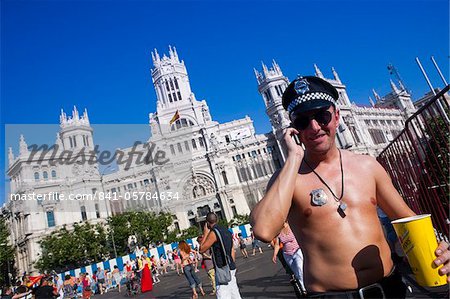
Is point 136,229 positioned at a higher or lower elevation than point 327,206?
higher

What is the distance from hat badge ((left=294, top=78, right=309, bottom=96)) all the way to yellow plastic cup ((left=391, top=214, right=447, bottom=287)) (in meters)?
0.98

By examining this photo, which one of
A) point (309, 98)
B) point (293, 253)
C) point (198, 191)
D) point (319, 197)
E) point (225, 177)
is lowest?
point (293, 253)

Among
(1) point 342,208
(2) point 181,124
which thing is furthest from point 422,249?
(2) point 181,124

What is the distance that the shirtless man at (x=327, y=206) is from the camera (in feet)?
6.66

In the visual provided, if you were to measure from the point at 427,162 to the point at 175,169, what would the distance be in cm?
5279

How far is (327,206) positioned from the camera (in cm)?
220

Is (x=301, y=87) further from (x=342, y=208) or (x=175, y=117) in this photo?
(x=175, y=117)

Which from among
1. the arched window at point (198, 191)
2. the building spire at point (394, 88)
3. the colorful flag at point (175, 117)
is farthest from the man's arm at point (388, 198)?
the building spire at point (394, 88)

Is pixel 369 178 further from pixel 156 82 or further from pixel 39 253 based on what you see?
pixel 156 82

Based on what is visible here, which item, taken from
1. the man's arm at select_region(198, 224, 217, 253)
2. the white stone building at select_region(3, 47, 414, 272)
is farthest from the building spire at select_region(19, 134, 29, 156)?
the man's arm at select_region(198, 224, 217, 253)

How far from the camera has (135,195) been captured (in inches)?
2141

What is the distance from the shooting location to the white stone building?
1961 inches

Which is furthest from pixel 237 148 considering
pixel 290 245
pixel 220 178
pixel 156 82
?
pixel 290 245

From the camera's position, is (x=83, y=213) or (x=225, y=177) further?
(x=225, y=177)
